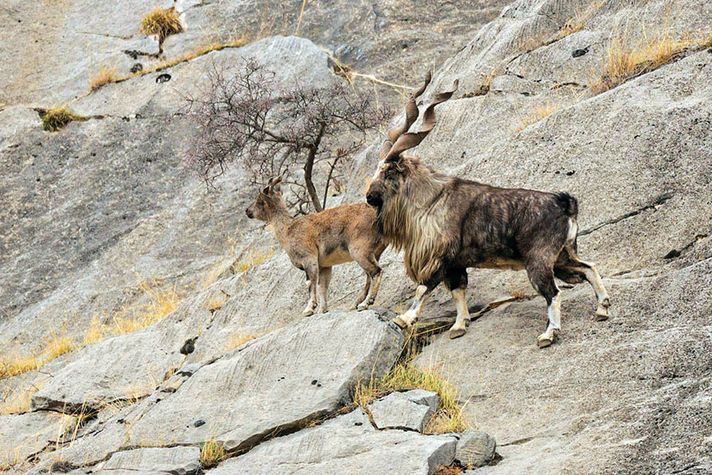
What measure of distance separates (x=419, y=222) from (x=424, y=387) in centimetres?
223

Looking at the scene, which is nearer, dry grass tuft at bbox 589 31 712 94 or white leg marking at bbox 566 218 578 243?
white leg marking at bbox 566 218 578 243

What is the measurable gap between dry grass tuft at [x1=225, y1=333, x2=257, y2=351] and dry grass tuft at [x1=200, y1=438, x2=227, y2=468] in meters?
2.83

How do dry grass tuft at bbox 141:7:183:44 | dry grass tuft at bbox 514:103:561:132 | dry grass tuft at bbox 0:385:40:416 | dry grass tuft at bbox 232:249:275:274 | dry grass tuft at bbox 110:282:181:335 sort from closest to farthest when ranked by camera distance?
dry grass tuft at bbox 514:103:561:132 → dry grass tuft at bbox 0:385:40:416 → dry grass tuft at bbox 232:249:275:274 → dry grass tuft at bbox 110:282:181:335 → dry grass tuft at bbox 141:7:183:44

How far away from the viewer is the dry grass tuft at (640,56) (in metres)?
14.4

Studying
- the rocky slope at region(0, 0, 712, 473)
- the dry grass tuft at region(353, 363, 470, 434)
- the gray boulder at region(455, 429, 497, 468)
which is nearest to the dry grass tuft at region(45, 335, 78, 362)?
the rocky slope at region(0, 0, 712, 473)

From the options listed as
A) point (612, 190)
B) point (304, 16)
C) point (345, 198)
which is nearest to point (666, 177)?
point (612, 190)

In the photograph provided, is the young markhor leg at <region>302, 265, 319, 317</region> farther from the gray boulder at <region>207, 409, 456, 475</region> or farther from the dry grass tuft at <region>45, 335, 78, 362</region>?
the dry grass tuft at <region>45, 335, 78, 362</region>

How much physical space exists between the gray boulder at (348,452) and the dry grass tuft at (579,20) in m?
9.41

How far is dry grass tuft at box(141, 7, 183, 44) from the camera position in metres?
27.1

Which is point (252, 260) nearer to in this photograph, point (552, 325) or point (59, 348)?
point (59, 348)

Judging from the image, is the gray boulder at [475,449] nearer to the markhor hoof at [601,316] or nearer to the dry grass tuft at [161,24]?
the markhor hoof at [601,316]

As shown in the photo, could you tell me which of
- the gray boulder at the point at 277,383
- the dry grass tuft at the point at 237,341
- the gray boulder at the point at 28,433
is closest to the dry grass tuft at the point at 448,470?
the gray boulder at the point at 277,383

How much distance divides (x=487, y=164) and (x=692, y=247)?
149 inches

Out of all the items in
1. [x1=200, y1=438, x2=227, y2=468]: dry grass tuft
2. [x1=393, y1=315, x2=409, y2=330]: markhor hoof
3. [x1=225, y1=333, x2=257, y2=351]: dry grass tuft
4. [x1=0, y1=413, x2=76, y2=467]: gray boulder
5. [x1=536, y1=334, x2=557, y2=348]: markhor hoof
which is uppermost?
[x1=536, y1=334, x2=557, y2=348]: markhor hoof
